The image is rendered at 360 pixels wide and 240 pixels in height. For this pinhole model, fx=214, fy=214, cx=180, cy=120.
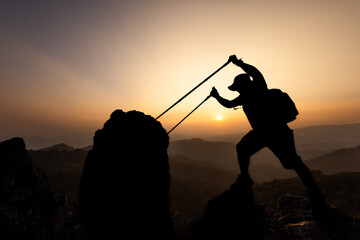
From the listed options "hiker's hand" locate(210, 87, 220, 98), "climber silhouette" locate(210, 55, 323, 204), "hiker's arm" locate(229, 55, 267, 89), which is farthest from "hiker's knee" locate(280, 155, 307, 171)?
"hiker's hand" locate(210, 87, 220, 98)

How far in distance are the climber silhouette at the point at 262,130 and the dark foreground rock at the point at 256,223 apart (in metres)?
0.82

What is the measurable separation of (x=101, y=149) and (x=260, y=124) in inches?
196

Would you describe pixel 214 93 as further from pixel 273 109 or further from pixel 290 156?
pixel 290 156

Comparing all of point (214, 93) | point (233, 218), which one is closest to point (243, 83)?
point (214, 93)

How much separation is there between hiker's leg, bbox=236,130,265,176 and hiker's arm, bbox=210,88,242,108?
95cm

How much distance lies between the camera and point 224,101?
6848mm

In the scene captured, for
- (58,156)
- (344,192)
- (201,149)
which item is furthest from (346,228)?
(201,149)

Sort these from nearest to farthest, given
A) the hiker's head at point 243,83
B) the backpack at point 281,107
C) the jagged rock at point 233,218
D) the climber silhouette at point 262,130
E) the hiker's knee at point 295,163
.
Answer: the hiker's knee at point 295,163 < the climber silhouette at point 262,130 < the backpack at point 281,107 < the hiker's head at point 243,83 < the jagged rock at point 233,218

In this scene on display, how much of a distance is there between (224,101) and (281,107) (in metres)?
1.77

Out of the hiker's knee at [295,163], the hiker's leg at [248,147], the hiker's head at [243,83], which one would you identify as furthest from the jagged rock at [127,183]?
the hiker's knee at [295,163]

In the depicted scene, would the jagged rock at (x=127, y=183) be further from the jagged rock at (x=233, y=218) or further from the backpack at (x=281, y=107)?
the backpack at (x=281, y=107)

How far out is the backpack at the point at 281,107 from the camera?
560 cm

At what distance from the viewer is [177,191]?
159 feet

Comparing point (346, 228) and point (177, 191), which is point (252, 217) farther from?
point (177, 191)
